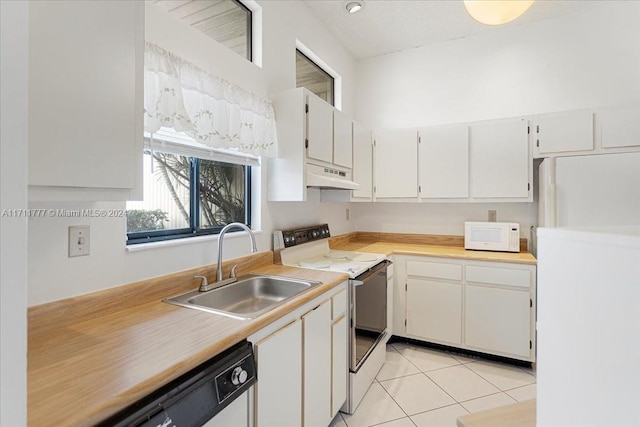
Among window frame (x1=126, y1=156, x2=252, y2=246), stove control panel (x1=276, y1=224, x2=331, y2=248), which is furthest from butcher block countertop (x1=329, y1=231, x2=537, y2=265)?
window frame (x1=126, y1=156, x2=252, y2=246)

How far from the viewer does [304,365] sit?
146 centimetres

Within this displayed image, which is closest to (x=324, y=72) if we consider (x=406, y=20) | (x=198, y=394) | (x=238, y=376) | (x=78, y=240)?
(x=406, y=20)

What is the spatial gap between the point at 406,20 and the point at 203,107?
2322 millimetres

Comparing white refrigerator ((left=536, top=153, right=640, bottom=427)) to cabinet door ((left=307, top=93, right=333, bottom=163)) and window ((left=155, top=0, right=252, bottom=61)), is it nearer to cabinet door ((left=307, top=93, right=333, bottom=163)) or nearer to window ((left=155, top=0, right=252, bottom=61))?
cabinet door ((left=307, top=93, right=333, bottom=163))

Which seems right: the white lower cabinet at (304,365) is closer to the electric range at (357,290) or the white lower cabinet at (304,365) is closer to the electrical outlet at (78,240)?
the electric range at (357,290)

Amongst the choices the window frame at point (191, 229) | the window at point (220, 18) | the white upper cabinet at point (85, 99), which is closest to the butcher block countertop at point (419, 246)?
the window frame at point (191, 229)

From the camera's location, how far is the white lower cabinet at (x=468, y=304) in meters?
2.45

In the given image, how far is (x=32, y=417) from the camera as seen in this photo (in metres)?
0.64

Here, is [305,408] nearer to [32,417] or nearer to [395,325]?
[32,417]

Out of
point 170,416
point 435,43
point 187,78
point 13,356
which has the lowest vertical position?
point 170,416

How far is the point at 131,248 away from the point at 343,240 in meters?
2.30

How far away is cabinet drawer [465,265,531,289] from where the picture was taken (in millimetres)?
2436

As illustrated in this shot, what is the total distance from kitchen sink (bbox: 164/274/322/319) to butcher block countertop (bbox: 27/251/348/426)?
0.14m

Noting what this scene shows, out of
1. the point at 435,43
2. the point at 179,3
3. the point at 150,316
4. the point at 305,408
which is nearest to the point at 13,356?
the point at 150,316
